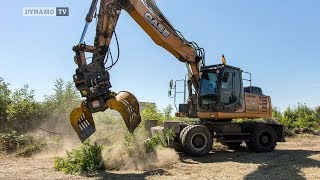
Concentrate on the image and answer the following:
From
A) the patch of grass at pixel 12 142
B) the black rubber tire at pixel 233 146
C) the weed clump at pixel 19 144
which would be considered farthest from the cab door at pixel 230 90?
the patch of grass at pixel 12 142

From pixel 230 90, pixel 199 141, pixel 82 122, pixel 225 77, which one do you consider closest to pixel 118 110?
pixel 82 122

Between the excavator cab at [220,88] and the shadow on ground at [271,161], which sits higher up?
the excavator cab at [220,88]

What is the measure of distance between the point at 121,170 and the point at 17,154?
4.66 meters

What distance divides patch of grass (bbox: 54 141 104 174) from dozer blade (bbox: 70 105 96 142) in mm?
468

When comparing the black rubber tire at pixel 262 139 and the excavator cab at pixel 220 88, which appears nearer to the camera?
the excavator cab at pixel 220 88

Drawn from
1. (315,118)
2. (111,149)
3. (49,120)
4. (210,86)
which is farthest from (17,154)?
(315,118)

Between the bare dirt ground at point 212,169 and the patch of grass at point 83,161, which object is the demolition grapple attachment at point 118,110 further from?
the bare dirt ground at point 212,169

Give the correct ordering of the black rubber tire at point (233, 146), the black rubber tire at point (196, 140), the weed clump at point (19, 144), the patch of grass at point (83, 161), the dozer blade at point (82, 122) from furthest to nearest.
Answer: the black rubber tire at point (233, 146) → the weed clump at point (19, 144) → the black rubber tire at point (196, 140) → the dozer blade at point (82, 122) → the patch of grass at point (83, 161)

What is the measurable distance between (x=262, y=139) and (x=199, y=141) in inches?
117

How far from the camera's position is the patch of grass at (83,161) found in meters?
9.33

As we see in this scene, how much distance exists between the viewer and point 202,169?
10.1 metres

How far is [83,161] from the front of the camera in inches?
373

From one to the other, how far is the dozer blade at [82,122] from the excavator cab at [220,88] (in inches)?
196

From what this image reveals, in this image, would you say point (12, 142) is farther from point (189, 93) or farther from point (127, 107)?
point (127, 107)
